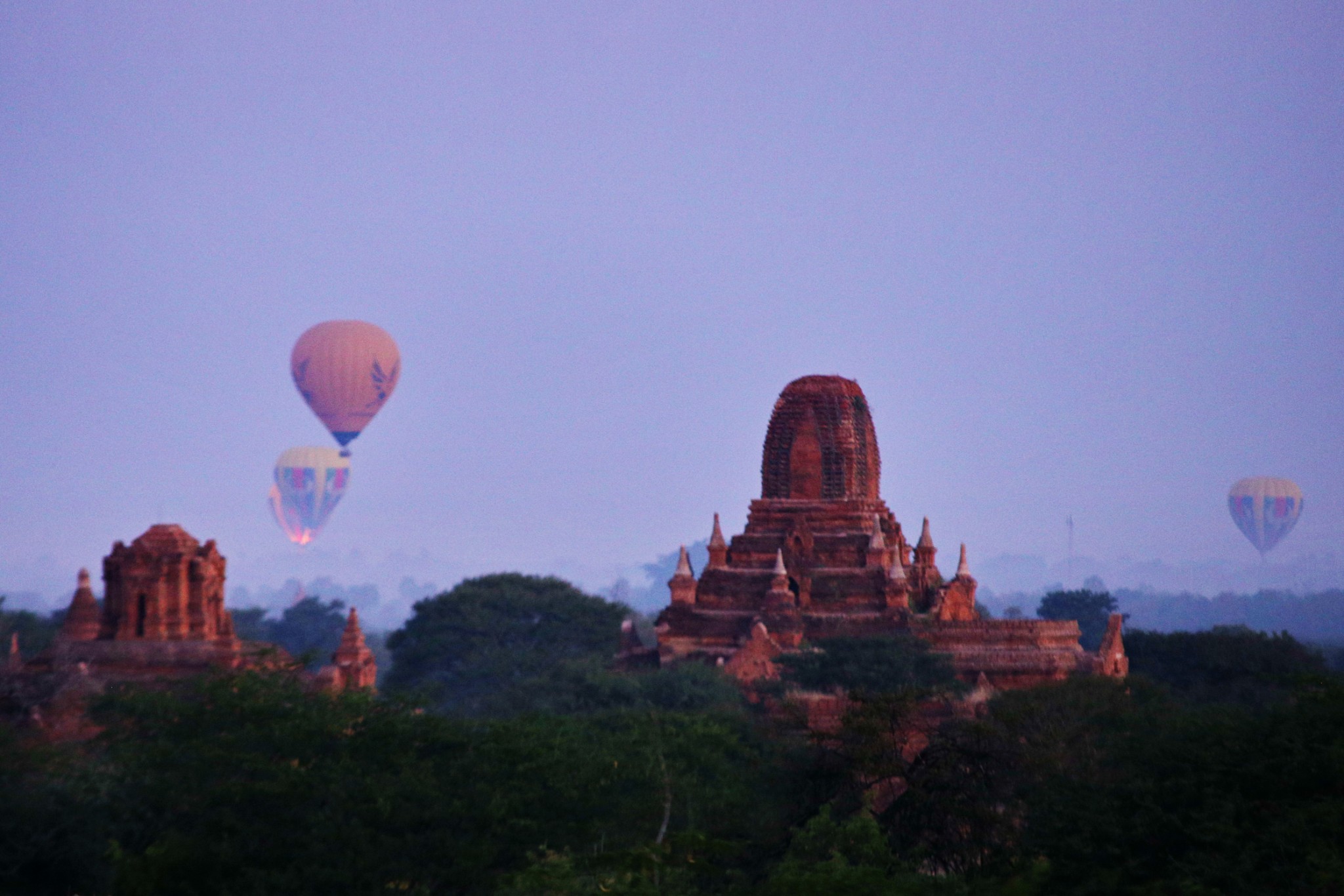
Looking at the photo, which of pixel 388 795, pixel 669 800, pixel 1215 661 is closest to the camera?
pixel 388 795

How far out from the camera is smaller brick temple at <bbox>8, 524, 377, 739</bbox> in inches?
1420

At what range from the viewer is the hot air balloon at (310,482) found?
485 feet

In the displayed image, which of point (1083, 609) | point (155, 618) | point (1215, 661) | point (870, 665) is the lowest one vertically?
point (870, 665)

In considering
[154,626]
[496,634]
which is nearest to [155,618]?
[154,626]

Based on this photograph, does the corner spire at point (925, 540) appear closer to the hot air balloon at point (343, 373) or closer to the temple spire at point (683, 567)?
the temple spire at point (683, 567)

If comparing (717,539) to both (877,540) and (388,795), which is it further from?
(388,795)

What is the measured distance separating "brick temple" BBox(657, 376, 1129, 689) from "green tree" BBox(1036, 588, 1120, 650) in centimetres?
5130

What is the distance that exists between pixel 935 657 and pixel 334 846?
23.1 m

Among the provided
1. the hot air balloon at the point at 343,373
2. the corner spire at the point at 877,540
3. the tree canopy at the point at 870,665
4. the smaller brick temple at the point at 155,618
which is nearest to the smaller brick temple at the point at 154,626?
the smaller brick temple at the point at 155,618

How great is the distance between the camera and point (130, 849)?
2552 cm

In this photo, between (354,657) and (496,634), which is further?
(496,634)

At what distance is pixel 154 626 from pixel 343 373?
73857 millimetres

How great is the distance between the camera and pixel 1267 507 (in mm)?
156375

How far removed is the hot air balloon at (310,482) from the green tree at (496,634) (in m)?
68.4
